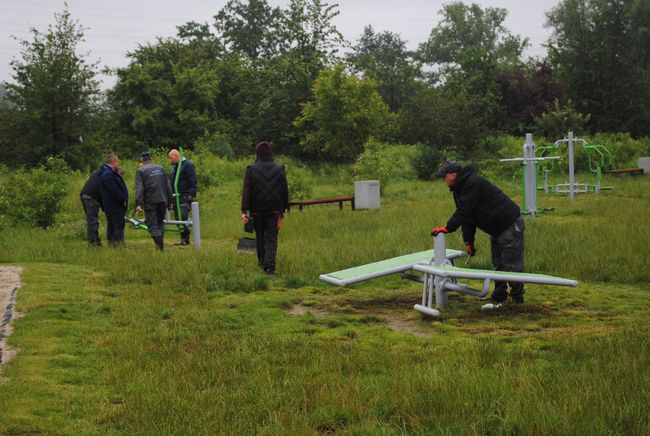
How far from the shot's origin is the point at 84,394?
4.92 metres

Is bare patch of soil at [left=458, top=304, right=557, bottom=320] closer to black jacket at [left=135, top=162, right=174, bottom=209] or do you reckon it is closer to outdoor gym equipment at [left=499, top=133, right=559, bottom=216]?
black jacket at [left=135, top=162, right=174, bottom=209]

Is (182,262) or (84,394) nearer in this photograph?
(84,394)

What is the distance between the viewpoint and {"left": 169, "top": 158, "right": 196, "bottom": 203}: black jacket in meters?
13.9

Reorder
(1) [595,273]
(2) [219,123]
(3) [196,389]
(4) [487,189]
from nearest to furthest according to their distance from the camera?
(3) [196,389] < (4) [487,189] < (1) [595,273] < (2) [219,123]

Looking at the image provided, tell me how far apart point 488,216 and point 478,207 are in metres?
0.13

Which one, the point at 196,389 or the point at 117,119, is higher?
the point at 117,119

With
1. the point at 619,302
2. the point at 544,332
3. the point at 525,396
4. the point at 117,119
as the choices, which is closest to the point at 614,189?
the point at 619,302

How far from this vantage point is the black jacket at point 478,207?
7.71 metres

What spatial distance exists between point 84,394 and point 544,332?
376 cm

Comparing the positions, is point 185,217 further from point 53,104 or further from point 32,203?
point 53,104

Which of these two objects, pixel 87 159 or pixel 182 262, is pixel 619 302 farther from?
pixel 87 159

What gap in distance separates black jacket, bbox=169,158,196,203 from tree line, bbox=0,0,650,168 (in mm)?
16186

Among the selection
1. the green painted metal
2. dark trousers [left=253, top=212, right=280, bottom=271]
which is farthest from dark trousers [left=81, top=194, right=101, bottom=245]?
the green painted metal

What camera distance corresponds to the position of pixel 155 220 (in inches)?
497
